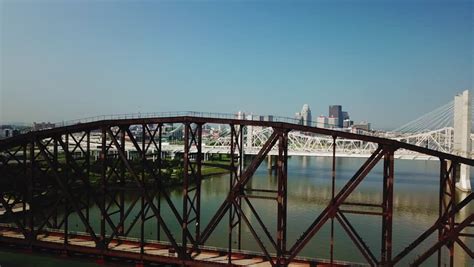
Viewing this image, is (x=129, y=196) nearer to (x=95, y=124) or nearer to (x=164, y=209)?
(x=164, y=209)

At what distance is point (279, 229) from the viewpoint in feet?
45.5

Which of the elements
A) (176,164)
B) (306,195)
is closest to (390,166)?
(306,195)

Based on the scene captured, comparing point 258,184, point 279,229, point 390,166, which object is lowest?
point 258,184

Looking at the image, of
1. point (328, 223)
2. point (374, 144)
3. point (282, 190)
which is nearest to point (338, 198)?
point (282, 190)

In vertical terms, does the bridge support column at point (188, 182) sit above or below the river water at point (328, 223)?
above

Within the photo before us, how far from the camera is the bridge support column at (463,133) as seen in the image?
48.5 meters

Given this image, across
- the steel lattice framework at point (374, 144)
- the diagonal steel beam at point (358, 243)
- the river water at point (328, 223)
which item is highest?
the steel lattice framework at point (374, 144)

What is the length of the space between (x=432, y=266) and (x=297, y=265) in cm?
1115

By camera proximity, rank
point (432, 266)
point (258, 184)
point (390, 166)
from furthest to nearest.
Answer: point (258, 184)
point (432, 266)
point (390, 166)

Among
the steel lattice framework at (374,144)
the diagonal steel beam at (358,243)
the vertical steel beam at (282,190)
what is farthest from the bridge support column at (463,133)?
the vertical steel beam at (282,190)

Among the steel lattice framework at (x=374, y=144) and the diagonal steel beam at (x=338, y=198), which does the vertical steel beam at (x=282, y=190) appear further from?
the steel lattice framework at (x=374, y=144)

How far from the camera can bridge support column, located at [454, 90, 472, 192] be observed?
48503 millimetres

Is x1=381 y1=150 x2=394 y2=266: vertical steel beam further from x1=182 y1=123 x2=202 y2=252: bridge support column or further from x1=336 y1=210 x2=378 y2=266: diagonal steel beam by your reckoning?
x1=182 y1=123 x2=202 y2=252: bridge support column

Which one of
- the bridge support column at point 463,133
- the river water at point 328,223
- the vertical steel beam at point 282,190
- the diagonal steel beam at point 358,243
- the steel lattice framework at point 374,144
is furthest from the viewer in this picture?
the steel lattice framework at point 374,144
